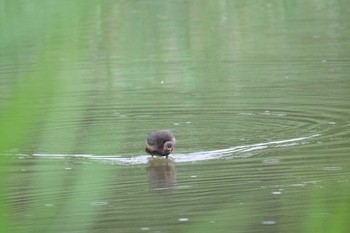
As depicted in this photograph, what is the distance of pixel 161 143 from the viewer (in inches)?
399

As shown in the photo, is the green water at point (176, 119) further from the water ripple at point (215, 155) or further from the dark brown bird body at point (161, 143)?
the dark brown bird body at point (161, 143)

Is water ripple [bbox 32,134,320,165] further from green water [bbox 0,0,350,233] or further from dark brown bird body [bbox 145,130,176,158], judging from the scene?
dark brown bird body [bbox 145,130,176,158]

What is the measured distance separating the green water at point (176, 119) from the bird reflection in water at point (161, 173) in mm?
31

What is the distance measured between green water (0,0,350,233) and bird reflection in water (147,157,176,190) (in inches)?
1.2

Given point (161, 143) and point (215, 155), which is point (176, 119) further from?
point (161, 143)

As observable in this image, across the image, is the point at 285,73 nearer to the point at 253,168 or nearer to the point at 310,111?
the point at 310,111

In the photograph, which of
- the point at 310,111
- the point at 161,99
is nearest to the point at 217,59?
the point at 161,99

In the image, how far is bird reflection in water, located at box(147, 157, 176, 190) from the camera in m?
9.03

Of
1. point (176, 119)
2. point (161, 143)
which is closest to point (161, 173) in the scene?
point (161, 143)

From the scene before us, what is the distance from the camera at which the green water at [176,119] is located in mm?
1629

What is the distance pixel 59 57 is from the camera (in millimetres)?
1590

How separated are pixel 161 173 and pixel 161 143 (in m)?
0.45

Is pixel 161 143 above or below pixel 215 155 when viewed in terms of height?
above

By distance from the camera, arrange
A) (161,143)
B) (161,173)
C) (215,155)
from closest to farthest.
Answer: (161,173) → (161,143) → (215,155)
